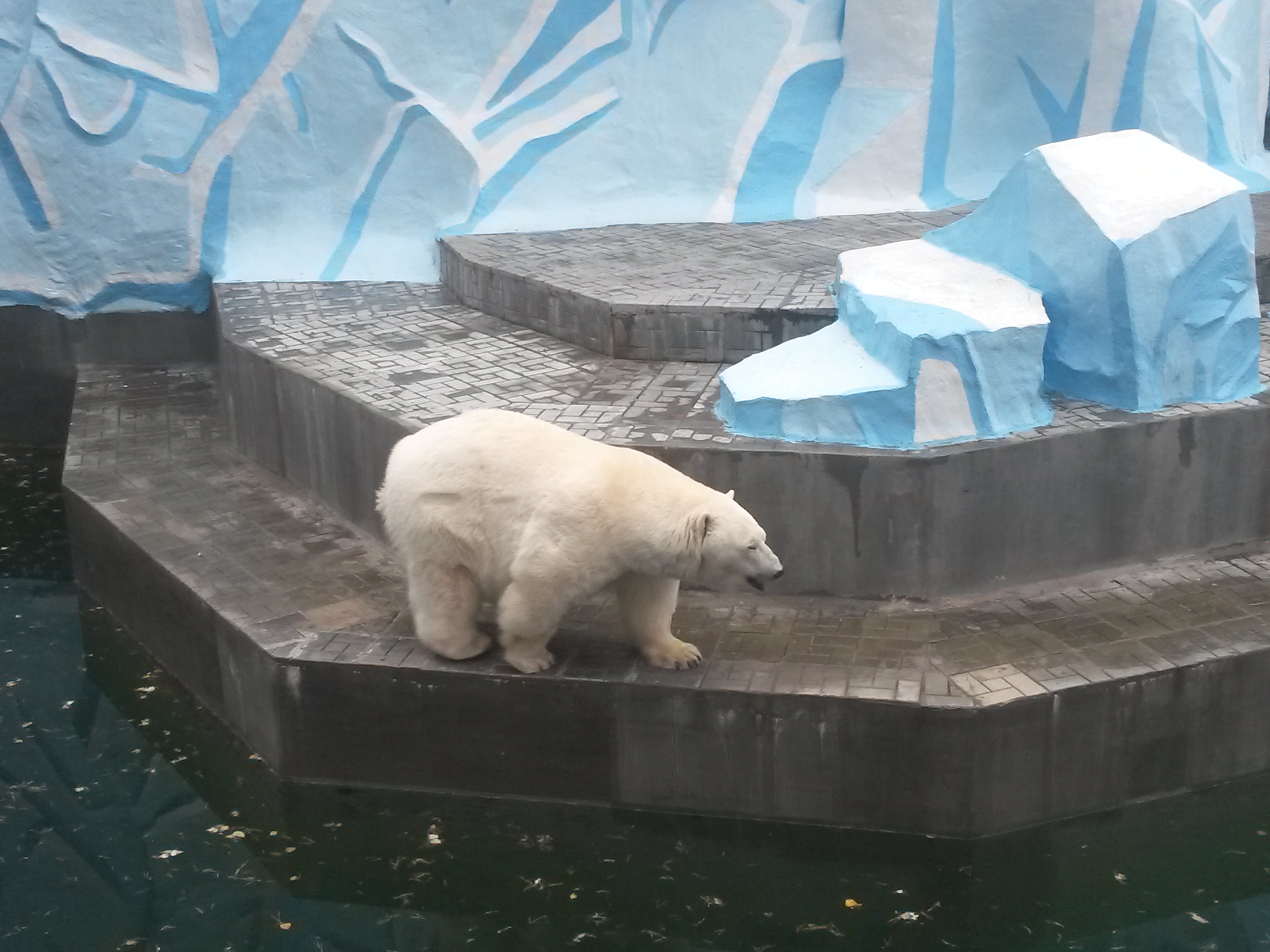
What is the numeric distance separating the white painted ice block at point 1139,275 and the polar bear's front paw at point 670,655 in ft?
7.82

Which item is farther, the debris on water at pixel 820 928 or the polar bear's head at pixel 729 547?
the polar bear's head at pixel 729 547

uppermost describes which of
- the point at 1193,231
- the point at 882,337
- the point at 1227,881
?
the point at 1193,231

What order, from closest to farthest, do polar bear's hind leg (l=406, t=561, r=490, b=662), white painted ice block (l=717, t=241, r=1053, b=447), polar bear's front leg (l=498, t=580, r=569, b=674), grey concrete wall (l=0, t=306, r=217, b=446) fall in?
polar bear's front leg (l=498, t=580, r=569, b=674)
polar bear's hind leg (l=406, t=561, r=490, b=662)
white painted ice block (l=717, t=241, r=1053, b=447)
grey concrete wall (l=0, t=306, r=217, b=446)

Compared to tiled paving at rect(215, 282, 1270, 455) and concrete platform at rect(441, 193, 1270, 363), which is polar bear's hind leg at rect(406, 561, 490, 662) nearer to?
tiled paving at rect(215, 282, 1270, 455)

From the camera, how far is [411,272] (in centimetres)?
982

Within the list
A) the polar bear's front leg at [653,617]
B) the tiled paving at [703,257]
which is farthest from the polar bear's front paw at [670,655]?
the tiled paving at [703,257]

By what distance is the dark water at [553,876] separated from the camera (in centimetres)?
474

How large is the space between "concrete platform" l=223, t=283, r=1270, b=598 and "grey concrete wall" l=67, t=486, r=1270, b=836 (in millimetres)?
906

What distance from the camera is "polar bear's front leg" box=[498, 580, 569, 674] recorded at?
497 cm

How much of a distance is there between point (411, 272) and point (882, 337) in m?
4.65

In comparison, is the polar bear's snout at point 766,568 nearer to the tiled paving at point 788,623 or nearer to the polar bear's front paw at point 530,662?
the tiled paving at point 788,623

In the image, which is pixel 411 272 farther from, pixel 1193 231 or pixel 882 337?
pixel 1193 231

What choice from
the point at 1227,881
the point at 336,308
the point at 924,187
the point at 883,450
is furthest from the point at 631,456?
A: the point at 924,187

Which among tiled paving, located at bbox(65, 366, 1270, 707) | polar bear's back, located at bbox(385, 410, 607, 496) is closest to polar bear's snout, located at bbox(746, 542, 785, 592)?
tiled paving, located at bbox(65, 366, 1270, 707)
